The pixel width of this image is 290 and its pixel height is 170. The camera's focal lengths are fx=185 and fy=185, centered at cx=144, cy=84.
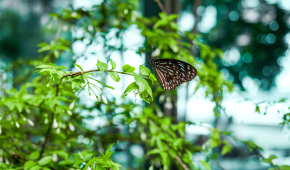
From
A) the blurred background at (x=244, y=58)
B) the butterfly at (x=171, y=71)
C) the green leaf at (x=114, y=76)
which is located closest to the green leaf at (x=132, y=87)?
the green leaf at (x=114, y=76)

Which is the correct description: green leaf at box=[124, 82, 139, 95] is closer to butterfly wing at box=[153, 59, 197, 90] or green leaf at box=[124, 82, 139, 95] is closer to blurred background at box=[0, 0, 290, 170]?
butterfly wing at box=[153, 59, 197, 90]

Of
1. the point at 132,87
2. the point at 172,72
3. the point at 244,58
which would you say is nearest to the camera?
the point at 132,87

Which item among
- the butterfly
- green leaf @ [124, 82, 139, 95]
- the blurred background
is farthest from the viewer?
the blurred background

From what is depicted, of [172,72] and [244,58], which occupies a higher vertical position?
[244,58]

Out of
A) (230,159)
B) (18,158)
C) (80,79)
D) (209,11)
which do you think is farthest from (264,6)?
(18,158)

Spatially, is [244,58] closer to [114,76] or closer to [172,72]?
[172,72]

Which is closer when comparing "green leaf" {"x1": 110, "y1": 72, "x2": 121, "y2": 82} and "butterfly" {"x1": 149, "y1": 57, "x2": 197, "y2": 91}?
"green leaf" {"x1": 110, "y1": 72, "x2": 121, "y2": 82}

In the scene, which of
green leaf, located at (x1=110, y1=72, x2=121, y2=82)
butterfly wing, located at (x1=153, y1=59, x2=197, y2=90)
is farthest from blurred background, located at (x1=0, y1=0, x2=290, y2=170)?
green leaf, located at (x1=110, y1=72, x2=121, y2=82)

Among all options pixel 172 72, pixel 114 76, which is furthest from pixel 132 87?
pixel 172 72

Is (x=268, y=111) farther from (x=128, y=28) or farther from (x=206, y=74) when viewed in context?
(x=128, y=28)
